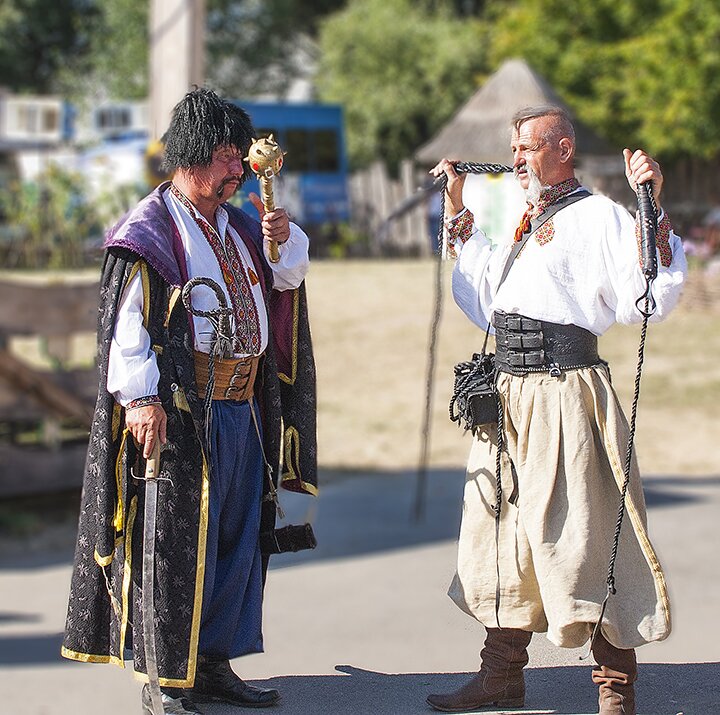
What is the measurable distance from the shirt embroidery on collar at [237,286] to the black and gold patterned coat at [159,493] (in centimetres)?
9

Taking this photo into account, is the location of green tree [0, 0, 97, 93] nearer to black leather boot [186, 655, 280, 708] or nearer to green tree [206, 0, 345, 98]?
green tree [206, 0, 345, 98]

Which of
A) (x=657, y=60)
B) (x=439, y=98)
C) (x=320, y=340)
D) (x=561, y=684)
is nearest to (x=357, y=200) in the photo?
(x=439, y=98)

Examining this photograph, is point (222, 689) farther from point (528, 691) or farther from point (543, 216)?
point (543, 216)

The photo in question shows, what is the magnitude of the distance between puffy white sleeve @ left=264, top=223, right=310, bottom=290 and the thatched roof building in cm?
1590

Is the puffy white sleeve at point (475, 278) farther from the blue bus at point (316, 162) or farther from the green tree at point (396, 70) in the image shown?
the green tree at point (396, 70)

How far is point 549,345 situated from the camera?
358 cm

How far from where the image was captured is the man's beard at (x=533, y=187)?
3598 millimetres

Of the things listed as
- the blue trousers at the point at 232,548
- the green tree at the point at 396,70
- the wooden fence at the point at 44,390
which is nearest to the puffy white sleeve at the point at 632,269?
→ the blue trousers at the point at 232,548

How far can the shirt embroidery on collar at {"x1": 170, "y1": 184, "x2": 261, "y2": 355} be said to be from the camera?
3652mm

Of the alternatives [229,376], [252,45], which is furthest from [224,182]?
[252,45]

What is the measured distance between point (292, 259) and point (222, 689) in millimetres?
1307

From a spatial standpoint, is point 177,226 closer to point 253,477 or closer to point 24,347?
point 253,477

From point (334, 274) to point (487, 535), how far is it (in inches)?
615

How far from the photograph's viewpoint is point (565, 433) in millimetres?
3529
